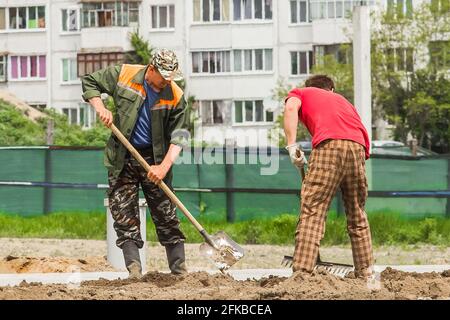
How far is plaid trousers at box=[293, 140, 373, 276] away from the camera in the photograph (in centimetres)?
966

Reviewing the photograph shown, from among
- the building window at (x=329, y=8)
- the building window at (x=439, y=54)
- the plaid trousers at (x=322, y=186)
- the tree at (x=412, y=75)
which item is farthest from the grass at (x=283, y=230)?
the building window at (x=329, y=8)

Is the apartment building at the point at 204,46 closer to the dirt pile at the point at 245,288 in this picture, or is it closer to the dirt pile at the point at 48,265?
the dirt pile at the point at 48,265

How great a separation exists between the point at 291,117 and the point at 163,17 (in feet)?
221

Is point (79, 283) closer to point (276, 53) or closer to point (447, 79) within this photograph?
point (447, 79)

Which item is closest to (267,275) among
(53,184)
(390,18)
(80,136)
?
(53,184)

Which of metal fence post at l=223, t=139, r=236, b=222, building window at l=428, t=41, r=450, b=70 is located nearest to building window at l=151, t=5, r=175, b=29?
building window at l=428, t=41, r=450, b=70

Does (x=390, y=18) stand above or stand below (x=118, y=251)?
above

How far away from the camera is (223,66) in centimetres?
7550

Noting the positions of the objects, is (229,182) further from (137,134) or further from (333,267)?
(137,134)

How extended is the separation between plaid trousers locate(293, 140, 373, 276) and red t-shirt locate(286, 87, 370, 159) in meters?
0.06

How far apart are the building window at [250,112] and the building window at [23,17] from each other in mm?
12570

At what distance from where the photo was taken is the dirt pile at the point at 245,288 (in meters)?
8.62

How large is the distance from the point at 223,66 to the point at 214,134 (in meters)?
3.84

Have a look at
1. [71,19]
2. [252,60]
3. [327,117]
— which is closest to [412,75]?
[252,60]
